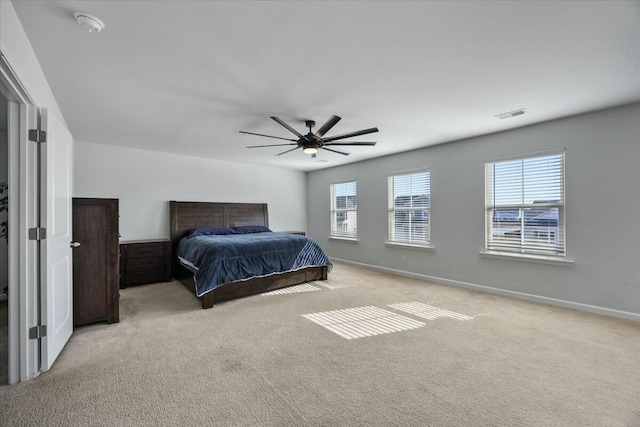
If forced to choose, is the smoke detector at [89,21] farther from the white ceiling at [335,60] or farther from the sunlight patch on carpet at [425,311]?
Answer: the sunlight patch on carpet at [425,311]

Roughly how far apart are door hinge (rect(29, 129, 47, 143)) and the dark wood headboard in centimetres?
364

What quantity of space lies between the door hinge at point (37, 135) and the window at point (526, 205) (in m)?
5.16

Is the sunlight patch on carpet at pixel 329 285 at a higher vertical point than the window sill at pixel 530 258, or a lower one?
lower

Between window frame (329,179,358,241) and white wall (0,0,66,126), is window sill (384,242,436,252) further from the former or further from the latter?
white wall (0,0,66,126)

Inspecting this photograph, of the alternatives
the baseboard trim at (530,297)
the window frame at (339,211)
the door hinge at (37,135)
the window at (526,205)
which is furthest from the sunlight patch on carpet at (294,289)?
the door hinge at (37,135)

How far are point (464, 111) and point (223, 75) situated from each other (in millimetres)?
2736

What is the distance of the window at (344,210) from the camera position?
679 centimetres

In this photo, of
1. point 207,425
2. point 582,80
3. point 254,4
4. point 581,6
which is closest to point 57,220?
point 207,425

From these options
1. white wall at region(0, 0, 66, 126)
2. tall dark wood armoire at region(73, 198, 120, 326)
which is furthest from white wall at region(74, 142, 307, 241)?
white wall at region(0, 0, 66, 126)

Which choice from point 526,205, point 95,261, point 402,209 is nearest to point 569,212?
point 526,205

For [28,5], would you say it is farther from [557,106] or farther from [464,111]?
[557,106]

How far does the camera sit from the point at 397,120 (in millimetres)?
3822

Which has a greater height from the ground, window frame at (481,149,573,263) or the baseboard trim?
window frame at (481,149,573,263)

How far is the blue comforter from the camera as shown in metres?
3.85
